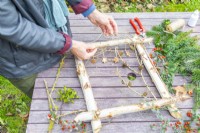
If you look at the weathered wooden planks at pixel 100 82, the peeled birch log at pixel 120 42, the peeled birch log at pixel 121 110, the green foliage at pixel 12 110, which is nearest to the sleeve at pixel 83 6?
the peeled birch log at pixel 120 42

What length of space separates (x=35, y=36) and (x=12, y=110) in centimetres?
132

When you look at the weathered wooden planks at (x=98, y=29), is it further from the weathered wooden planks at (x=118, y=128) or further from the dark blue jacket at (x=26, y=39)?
the weathered wooden planks at (x=118, y=128)

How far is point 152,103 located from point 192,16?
1053mm

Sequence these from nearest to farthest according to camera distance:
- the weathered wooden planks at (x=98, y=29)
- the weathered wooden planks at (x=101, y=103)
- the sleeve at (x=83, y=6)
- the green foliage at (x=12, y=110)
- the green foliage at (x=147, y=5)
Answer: the weathered wooden planks at (x=101, y=103)
the sleeve at (x=83, y=6)
the weathered wooden planks at (x=98, y=29)
the green foliage at (x=12, y=110)
the green foliage at (x=147, y=5)

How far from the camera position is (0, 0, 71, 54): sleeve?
158 centimetres

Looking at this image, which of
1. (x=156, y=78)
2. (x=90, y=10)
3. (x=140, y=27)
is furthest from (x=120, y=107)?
(x=140, y=27)

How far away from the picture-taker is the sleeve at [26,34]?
158 centimetres

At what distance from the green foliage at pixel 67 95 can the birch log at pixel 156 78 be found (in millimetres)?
540

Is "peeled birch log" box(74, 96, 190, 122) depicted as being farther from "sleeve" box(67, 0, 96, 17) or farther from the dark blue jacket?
"sleeve" box(67, 0, 96, 17)

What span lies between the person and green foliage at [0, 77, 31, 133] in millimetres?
598

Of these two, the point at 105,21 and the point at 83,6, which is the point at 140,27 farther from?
the point at 83,6

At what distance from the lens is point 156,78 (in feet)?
6.40

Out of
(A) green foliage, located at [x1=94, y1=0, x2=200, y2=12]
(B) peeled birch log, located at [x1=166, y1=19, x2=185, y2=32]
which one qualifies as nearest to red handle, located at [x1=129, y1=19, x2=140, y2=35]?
(B) peeled birch log, located at [x1=166, y1=19, x2=185, y2=32]

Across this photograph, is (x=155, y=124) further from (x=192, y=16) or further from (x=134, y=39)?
(x=192, y=16)
